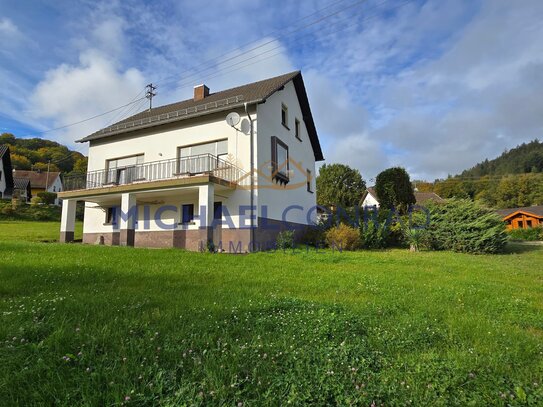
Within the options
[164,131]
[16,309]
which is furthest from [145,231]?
[16,309]

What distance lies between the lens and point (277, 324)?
3420mm

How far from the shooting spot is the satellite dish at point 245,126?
13.5m

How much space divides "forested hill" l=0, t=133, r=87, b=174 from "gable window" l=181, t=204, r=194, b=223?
1797 inches

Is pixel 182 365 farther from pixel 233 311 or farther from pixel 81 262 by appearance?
pixel 81 262

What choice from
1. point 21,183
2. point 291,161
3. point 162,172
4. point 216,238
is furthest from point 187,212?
point 21,183

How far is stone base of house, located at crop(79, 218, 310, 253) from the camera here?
12789mm

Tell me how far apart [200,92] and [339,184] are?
20029 millimetres

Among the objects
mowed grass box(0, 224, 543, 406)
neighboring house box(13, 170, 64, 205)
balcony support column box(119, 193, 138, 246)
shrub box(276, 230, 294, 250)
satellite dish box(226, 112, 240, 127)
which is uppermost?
neighboring house box(13, 170, 64, 205)

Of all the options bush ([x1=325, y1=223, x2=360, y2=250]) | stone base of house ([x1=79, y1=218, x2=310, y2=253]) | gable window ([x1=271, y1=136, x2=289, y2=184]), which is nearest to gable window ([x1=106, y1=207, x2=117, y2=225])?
stone base of house ([x1=79, y1=218, x2=310, y2=253])

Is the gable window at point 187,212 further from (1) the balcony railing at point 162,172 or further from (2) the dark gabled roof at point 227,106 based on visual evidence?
(2) the dark gabled roof at point 227,106

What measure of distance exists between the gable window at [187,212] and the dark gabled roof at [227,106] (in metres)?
4.04

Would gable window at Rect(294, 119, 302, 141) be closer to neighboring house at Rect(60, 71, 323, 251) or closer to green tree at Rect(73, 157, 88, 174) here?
neighboring house at Rect(60, 71, 323, 251)

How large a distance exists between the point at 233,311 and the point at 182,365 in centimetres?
134

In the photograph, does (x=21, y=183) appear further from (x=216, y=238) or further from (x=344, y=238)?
(x=344, y=238)
